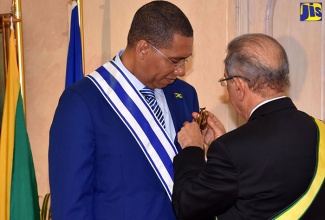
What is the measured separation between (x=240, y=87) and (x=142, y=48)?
46cm

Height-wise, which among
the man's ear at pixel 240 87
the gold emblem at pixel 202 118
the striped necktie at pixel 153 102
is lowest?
the gold emblem at pixel 202 118

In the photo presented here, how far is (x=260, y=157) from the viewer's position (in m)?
1.90

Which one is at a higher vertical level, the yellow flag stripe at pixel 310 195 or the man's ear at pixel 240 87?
the man's ear at pixel 240 87

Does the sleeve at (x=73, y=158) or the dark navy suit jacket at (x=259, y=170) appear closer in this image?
the dark navy suit jacket at (x=259, y=170)

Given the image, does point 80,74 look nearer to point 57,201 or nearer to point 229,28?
point 229,28

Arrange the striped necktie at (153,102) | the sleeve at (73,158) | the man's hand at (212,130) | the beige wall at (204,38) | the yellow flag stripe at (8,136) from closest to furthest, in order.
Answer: the sleeve at (73,158), the striped necktie at (153,102), the man's hand at (212,130), the yellow flag stripe at (8,136), the beige wall at (204,38)

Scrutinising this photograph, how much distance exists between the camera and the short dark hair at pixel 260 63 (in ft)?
6.43

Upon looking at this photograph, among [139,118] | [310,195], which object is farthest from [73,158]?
[310,195]

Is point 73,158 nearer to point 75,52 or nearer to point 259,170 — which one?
point 259,170

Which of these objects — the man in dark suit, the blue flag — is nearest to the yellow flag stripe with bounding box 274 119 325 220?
the man in dark suit

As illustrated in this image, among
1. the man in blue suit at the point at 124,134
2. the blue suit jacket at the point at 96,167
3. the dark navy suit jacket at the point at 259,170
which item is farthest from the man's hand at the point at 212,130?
the dark navy suit jacket at the point at 259,170

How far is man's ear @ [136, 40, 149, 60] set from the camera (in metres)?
2.26

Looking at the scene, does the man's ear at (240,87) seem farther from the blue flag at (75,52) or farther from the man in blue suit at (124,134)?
the blue flag at (75,52)

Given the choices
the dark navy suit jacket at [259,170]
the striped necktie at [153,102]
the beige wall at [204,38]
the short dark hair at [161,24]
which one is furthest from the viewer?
the beige wall at [204,38]
